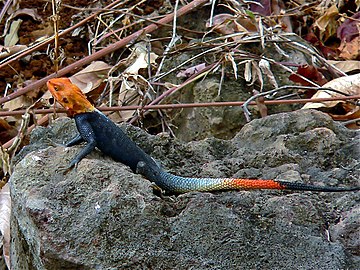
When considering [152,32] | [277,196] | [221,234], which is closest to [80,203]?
[221,234]

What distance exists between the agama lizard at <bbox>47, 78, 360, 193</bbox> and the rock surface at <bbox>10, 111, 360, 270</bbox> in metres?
0.03

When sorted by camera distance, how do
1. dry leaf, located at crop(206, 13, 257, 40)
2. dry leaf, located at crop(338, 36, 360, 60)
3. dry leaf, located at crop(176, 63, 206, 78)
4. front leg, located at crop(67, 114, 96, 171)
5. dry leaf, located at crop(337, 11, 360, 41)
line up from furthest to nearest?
dry leaf, located at crop(337, 11, 360, 41)
dry leaf, located at crop(338, 36, 360, 60)
dry leaf, located at crop(206, 13, 257, 40)
dry leaf, located at crop(176, 63, 206, 78)
front leg, located at crop(67, 114, 96, 171)

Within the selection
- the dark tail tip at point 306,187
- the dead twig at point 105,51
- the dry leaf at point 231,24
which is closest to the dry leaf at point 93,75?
the dead twig at point 105,51

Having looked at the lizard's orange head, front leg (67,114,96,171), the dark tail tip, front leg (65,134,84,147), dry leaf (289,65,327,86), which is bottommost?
dry leaf (289,65,327,86)

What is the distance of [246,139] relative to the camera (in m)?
2.35

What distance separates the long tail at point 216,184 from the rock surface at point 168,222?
0.02 m

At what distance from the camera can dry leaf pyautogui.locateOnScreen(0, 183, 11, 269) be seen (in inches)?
106

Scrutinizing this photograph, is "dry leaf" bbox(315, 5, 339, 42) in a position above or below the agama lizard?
below

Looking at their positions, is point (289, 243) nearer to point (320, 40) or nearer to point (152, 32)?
point (152, 32)

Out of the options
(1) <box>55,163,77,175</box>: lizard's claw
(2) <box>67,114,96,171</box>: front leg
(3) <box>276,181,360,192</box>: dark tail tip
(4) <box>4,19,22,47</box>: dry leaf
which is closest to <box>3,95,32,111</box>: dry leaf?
(4) <box>4,19,22,47</box>: dry leaf

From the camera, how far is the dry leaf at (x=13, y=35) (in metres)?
4.21

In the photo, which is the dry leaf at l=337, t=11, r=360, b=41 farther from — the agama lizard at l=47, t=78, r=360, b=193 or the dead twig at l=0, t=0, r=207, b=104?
the agama lizard at l=47, t=78, r=360, b=193

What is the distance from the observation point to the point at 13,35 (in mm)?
4281

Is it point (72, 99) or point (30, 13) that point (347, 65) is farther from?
point (30, 13)
